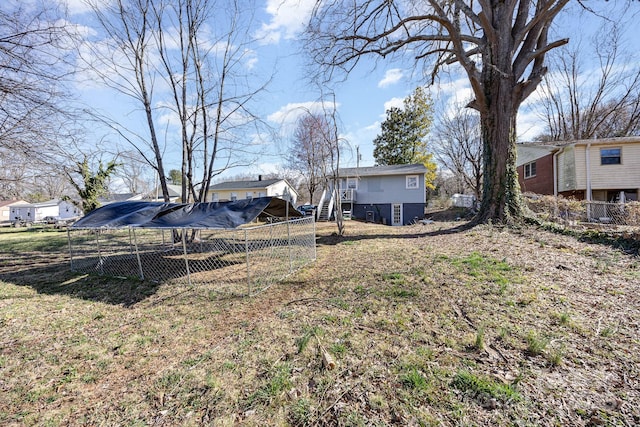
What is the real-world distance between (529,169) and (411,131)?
39.3 feet

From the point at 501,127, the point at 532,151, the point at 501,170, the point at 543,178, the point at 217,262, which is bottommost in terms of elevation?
the point at 217,262

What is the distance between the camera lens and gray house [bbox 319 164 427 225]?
63.3 ft

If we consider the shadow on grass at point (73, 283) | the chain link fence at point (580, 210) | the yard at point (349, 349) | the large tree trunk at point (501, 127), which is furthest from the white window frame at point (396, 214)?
the shadow on grass at point (73, 283)

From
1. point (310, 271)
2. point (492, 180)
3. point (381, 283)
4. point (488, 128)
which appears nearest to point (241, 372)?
point (381, 283)

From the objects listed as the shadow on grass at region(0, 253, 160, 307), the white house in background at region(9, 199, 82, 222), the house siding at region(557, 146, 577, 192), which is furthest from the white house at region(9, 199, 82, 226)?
the house siding at region(557, 146, 577, 192)

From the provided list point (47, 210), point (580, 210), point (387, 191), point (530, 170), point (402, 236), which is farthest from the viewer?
point (47, 210)

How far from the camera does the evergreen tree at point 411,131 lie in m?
28.0

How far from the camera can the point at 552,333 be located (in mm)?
2984

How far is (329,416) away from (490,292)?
3.24 meters

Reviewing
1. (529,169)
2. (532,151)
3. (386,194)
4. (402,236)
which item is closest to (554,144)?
(532,151)

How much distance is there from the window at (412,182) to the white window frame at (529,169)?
25.8 feet

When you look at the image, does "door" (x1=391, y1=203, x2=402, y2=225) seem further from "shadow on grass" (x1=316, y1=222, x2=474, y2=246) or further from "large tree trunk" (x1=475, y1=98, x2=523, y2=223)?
"large tree trunk" (x1=475, y1=98, x2=523, y2=223)

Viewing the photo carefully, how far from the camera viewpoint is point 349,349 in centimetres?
290

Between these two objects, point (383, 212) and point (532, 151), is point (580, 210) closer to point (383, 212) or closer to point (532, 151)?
point (532, 151)
